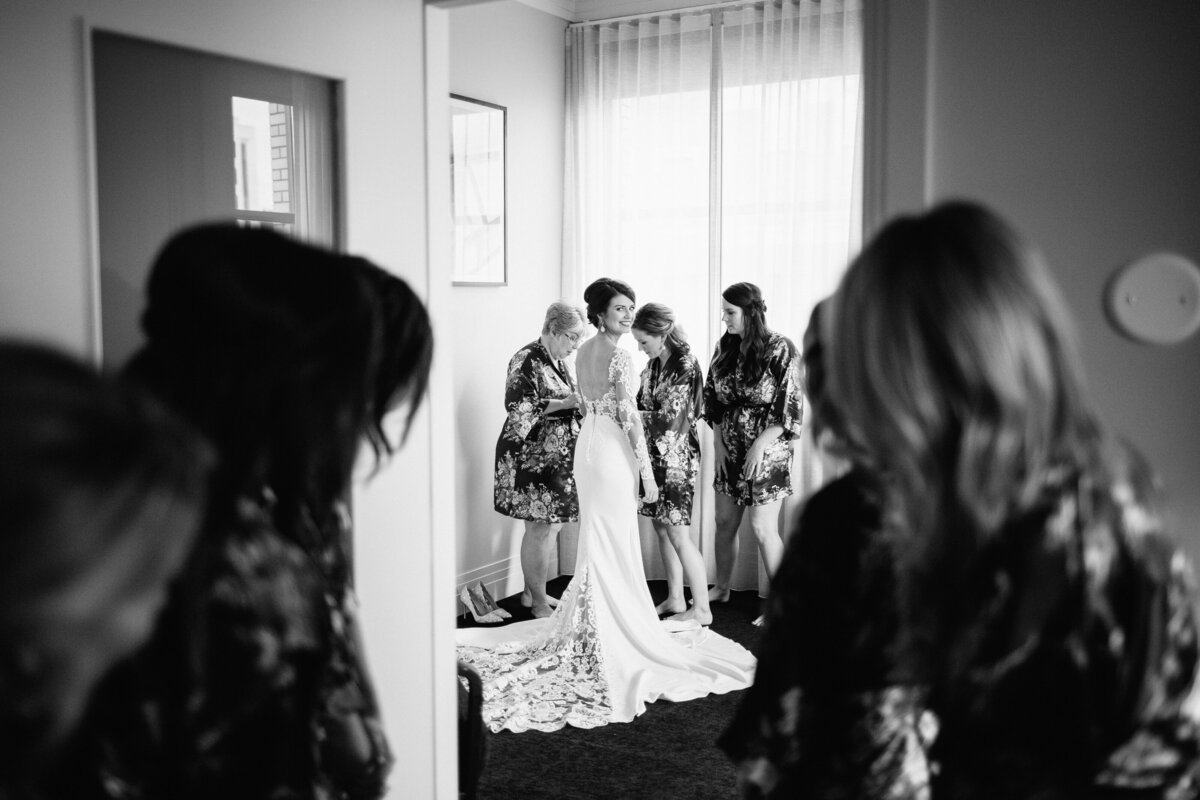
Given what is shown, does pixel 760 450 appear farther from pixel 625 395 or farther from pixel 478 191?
pixel 478 191

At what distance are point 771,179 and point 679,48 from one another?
2.94 ft

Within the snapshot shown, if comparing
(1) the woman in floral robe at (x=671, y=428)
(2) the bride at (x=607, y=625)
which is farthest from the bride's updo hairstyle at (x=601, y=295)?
(1) the woman in floral robe at (x=671, y=428)

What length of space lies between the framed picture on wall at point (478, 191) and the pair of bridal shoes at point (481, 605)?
151cm

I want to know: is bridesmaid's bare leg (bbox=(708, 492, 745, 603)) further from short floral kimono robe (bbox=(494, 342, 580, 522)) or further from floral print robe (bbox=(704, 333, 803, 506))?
short floral kimono robe (bbox=(494, 342, 580, 522))

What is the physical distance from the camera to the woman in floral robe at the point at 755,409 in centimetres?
508

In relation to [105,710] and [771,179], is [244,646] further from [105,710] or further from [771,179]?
[771,179]

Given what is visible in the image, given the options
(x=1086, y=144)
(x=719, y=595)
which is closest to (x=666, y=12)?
(x=719, y=595)

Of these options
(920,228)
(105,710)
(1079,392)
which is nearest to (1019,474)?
(1079,392)

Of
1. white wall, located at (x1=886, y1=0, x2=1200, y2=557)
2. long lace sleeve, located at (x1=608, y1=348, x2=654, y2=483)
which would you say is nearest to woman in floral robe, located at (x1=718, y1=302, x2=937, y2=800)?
white wall, located at (x1=886, y1=0, x2=1200, y2=557)

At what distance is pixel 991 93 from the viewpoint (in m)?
1.66

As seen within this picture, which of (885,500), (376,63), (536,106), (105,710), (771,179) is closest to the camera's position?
(105,710)

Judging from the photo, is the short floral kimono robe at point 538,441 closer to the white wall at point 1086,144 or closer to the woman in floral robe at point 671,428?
the woman in floral robe at point 671,428

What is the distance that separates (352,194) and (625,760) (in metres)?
2.16

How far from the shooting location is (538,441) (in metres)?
5.39
